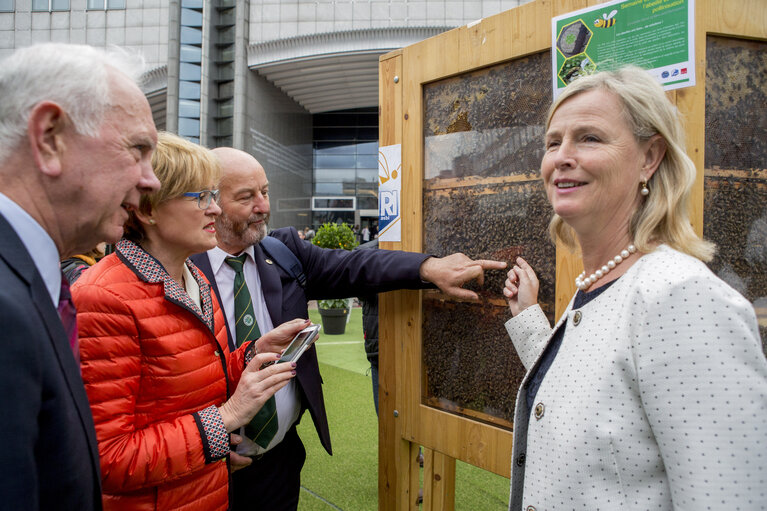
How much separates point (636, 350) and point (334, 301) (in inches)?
329

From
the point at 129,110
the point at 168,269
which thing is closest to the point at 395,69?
the point at 168,269

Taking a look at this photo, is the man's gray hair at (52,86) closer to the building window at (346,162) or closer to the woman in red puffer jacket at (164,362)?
the woman in red puffer jacket at (164,362)

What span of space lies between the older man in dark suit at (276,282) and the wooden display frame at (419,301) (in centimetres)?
21

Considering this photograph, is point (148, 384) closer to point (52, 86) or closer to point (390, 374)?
point (52, 86)

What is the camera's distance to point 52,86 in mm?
1027

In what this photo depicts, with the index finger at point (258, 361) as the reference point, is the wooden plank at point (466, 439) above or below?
below

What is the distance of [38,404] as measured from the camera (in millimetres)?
879

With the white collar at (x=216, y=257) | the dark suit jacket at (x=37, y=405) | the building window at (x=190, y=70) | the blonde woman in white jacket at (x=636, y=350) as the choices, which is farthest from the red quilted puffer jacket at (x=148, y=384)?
the building window at (x=190, y=70)

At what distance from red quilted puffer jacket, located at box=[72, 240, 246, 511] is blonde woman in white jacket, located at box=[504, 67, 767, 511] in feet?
3.42

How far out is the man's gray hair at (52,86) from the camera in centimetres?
100

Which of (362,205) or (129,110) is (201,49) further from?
(129,110)

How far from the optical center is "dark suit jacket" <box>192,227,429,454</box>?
248 cm

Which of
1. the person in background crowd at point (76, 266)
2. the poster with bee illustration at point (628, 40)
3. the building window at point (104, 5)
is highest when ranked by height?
the building window at point (104, 5)

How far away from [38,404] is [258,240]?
1.73m
